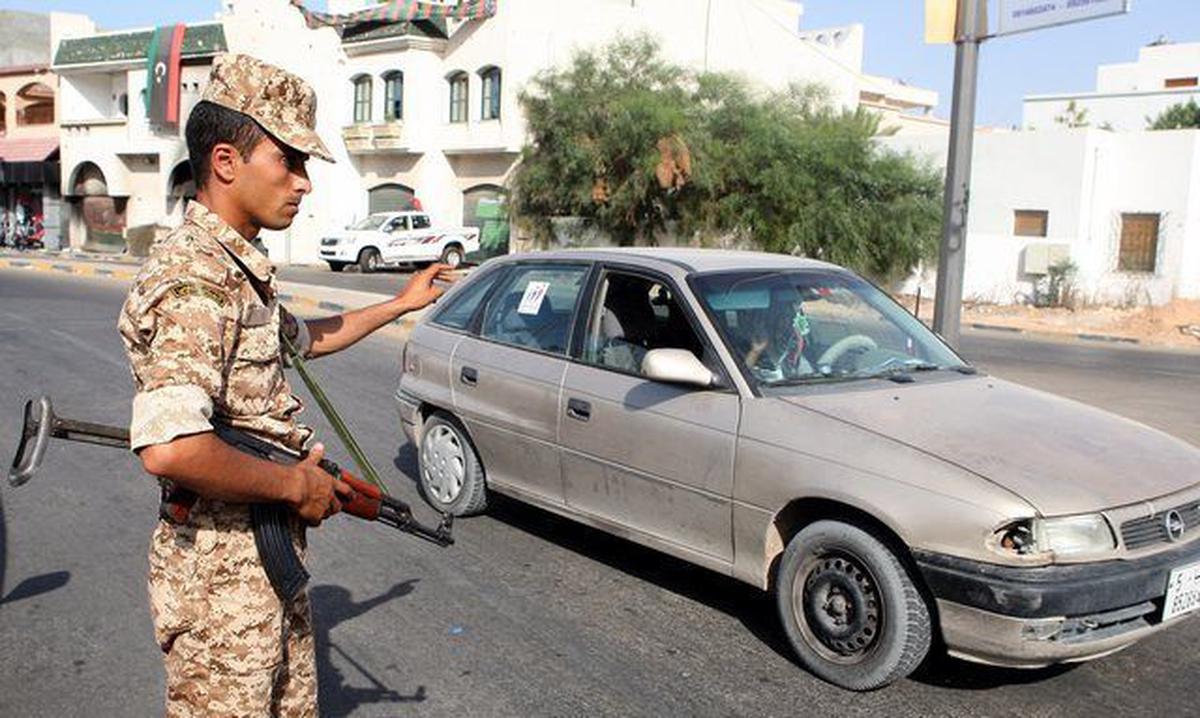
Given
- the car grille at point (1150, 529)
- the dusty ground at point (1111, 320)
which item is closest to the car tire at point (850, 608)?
the car grille at point (1150, 529)

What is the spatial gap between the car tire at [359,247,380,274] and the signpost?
25303 millimetres

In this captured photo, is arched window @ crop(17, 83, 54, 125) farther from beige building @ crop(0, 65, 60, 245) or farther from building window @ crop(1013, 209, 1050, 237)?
building window @ crop(1013, 209, 1050, 237)

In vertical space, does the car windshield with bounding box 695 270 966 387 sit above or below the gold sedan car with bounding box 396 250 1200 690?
above

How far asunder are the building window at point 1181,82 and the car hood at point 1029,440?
51.8 meters

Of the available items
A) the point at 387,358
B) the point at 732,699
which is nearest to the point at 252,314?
the point at 732,699

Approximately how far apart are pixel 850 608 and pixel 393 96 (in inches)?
1349

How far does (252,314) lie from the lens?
222 cm

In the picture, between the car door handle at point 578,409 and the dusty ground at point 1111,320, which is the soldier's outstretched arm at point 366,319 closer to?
the car door handle at point 578,409

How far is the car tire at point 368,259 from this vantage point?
1261 inches

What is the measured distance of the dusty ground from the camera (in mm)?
21047

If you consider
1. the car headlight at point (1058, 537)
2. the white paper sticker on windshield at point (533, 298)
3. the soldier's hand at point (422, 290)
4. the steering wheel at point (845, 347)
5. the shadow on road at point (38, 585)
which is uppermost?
the soldier's hand at point (422, 290)

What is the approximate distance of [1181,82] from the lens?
4962 cm

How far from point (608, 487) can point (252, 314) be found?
9.48ft

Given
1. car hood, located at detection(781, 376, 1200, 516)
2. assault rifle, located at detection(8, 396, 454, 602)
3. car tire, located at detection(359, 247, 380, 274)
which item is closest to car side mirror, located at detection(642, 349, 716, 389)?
car hood, located at detection(781, 376, 1200, 516)
